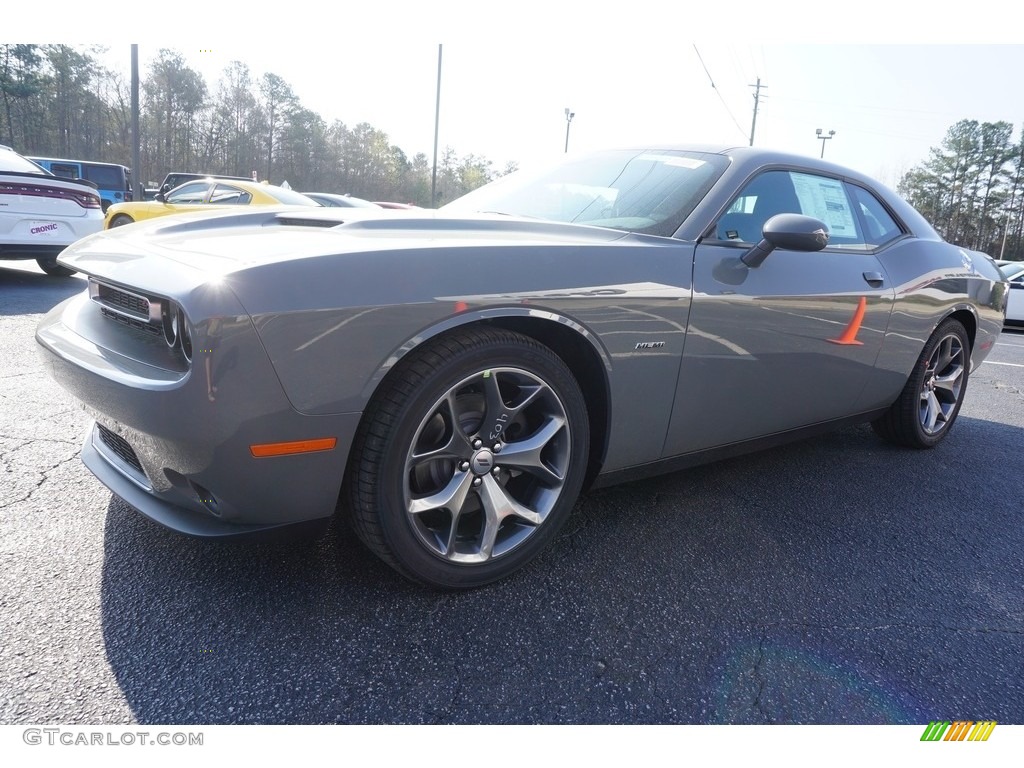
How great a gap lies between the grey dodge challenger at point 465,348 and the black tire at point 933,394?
79 centimetres

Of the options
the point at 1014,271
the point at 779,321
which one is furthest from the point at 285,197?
the point at 1014,271

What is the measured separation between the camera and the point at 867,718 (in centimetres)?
164

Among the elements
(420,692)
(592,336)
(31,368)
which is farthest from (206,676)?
(31,368)

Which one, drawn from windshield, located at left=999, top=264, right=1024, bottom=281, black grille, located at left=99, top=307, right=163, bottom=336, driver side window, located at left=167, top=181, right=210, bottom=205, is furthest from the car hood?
windshield, located at left=999, top=264, right=1024, bottom=281

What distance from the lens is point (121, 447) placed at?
198cm

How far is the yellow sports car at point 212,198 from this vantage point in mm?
9711

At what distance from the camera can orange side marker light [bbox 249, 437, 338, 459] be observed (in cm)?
163

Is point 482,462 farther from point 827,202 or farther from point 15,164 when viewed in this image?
point 15,164

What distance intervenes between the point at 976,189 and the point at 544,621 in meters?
63.2

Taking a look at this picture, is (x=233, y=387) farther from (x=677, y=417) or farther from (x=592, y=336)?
(x=677, y=417)

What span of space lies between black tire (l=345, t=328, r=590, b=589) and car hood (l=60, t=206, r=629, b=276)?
35 cm

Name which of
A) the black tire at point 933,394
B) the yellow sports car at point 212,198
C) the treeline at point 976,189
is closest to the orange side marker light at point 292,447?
the black tire at point 933,394

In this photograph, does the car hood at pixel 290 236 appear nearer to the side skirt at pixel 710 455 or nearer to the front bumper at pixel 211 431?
the front bumper at pixel 211 431

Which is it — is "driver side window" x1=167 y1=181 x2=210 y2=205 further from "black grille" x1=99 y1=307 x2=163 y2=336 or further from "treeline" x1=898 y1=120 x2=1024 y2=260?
"treeline" x1=898 y1=120 x2=1024 y2=260
